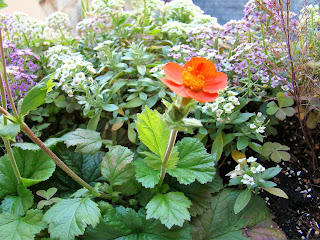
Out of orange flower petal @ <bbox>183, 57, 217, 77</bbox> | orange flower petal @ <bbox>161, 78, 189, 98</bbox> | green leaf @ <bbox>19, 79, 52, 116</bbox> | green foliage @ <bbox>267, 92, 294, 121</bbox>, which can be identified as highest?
orange flower petal @ <bbox>183, 57, 217, 77</bbox>

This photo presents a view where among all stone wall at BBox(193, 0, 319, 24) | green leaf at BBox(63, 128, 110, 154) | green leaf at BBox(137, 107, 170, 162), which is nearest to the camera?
green leaf at BBox(137, 107, 170, 162)

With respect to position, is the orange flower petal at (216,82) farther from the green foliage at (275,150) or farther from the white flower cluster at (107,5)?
the white flower cluster at (107,5)

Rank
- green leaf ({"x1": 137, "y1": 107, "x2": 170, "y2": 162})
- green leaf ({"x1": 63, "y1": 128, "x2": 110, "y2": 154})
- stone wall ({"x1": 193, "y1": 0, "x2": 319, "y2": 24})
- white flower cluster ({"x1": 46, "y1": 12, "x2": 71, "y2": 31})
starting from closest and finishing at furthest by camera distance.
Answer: green leaf ({"x1": 137, "y1": 107, "x2": 170, "y2": 162}) < green leaf ({"x1": 63, "y1": 128, "x2": 110, "y2": 154}) < white flower cluster ({"x1": 46, "y1": 12, "x2": 71, "y2": 31}) < stone wall ({"x1": 193, "y1": 0, "x2": 319, "y2": 24})

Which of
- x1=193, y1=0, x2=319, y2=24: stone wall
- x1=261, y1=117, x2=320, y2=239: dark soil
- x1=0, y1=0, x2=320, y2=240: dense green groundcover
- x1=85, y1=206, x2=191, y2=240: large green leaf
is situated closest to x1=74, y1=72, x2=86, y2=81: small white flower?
x1=0, y1=0, x2=320, y2=240: dense green groundcover

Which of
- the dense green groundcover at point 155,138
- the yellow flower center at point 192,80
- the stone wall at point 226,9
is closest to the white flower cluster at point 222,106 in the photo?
the dense green groundcover at point 155,138

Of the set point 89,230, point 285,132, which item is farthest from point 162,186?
point 285,132

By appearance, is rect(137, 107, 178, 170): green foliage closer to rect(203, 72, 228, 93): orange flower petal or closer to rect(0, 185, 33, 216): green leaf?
rect(203, 72, 228, 93): orange flower petal

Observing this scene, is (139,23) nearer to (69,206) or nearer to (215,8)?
(215,8)
